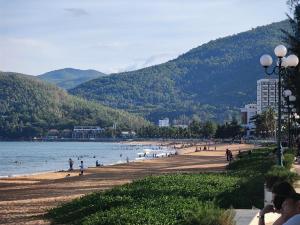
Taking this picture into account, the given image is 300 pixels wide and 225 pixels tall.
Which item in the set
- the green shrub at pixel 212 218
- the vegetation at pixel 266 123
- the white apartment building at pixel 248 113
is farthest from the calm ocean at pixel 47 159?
the white apartment building at pixel 248 113

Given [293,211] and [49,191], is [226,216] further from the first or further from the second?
[49,191]

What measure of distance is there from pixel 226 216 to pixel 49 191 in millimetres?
18446

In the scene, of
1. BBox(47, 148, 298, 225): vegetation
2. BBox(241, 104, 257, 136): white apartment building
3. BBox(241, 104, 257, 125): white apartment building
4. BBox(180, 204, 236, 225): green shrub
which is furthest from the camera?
BBox(241, 104, 257, 125): white apartment building

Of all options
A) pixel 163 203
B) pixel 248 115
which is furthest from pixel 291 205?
pixel 248 115

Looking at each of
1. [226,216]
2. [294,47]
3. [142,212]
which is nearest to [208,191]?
[142,212]

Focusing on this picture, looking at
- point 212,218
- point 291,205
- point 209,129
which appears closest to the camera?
point 291,205

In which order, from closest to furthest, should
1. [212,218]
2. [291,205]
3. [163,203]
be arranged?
[291,205] → [212,218] → [163,203]

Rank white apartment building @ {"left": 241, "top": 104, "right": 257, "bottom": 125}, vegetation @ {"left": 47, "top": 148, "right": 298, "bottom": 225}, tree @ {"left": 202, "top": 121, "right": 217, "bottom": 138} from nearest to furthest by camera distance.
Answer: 1. vegetation @ {"left": 47, "top": 148, "right": 298, "bottom": 225}
2. tree @ {"left": 202, "top": 121, "right": 217, "bottom": 138}
3. white apartment building @ {"left": 241, "top": 104, "right": 257, "bottom": 125}

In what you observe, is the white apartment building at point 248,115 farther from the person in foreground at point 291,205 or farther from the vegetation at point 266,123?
the person in foreground at point 291,205

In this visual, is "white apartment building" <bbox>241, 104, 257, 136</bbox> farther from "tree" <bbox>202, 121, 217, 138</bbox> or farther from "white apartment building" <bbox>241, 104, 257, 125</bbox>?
"tree" <bbox>202, 121, 217, 138</bbox>

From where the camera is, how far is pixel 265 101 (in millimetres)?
167750

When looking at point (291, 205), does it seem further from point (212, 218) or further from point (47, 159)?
point (47, 159)

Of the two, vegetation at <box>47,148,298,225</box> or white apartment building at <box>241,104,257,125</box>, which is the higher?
white apartment building at <box>241,104,257,125</box>

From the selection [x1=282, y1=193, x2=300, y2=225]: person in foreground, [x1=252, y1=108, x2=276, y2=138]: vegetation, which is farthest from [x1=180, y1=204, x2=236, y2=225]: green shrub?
[x1=252, y1=108, x2=276, y2=138]: vegetation
